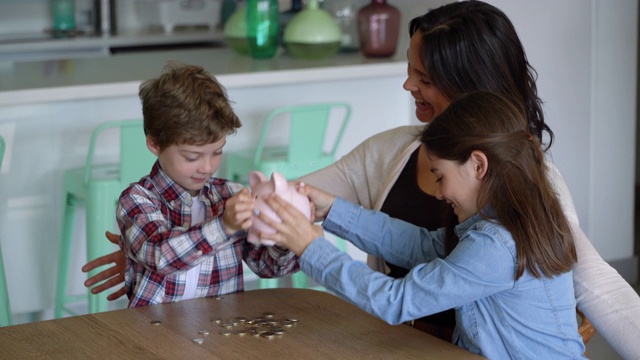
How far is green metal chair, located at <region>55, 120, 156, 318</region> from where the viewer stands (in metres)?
3.08

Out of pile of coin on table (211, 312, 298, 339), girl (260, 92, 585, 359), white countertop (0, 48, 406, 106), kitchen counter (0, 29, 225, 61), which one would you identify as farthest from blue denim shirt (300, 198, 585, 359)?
kitchen counter (0, 29, 225, 61)

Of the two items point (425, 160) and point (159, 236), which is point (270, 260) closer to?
point (159, 236)

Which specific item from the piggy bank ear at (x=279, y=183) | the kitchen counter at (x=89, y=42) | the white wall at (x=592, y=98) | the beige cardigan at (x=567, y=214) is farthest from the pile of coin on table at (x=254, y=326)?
the kitchen counter at (x=89, y=42)

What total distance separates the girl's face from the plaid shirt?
0.37m

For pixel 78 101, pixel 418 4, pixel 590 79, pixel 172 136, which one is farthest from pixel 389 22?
pixel 172 136

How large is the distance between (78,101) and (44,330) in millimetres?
1684

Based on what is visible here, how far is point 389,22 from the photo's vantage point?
3816 mm

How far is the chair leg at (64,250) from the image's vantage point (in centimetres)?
322

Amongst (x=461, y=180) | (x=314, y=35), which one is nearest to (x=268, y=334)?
(x=461, y=180)

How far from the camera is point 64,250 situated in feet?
10.6

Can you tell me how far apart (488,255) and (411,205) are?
21.7 inches

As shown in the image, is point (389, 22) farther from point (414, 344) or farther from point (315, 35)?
point (414, 344)

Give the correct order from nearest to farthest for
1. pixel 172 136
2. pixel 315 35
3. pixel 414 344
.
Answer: pixel 414 344, pixel 172 136, pixel 315 35

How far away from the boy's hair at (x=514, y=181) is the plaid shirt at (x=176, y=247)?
413mm
